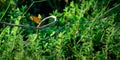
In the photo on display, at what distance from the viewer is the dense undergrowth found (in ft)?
6.48

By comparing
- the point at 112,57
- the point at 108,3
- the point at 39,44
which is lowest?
the point at 112,57

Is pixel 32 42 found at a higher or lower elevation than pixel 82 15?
lower

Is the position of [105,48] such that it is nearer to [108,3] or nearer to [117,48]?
[117,48]

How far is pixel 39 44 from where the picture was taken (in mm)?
2244

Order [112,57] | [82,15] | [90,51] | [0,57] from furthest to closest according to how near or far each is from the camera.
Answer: [82,15], [112,57], [90,51], [0,57]

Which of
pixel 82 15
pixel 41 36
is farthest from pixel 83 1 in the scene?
pixel 41 36

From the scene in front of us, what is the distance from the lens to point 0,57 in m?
1.92

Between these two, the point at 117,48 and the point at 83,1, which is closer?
the point at 117,48

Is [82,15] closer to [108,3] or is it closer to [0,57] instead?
[108,3]

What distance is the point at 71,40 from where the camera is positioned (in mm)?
2291

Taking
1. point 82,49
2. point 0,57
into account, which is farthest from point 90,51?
point 0,57

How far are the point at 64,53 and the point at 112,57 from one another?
15.2 inches

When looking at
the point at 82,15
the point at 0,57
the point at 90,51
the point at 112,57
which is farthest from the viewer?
the point at 82,15

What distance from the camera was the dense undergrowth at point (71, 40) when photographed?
197cm
